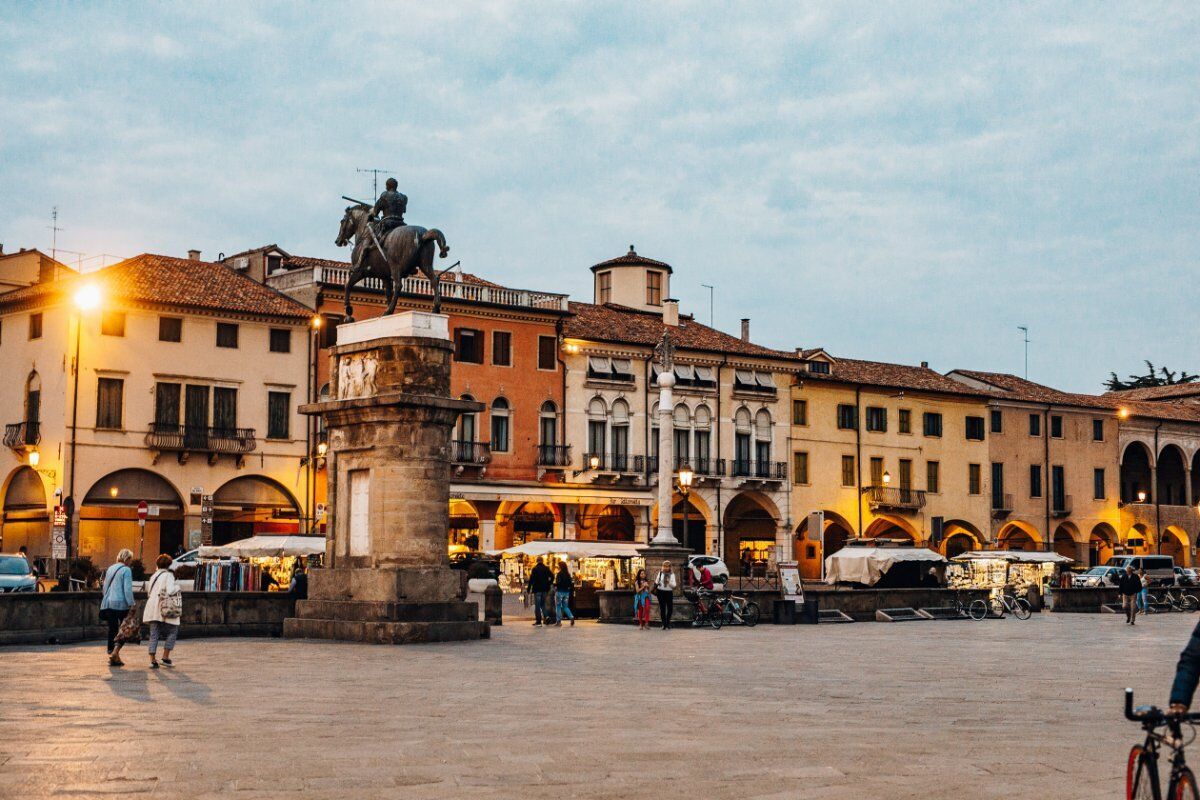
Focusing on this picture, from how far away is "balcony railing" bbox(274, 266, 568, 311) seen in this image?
63531 mm

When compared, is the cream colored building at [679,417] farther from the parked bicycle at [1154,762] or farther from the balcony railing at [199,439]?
the parked bicycle at [1154,762]

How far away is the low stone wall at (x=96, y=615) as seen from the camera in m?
26.6

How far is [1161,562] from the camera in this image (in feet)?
224

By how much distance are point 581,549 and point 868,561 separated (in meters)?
9.16

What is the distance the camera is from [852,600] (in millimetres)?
42594

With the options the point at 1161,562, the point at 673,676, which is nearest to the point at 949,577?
the point at 1161,562

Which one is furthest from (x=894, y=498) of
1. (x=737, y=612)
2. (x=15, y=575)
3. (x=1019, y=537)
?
(x=15, y=575)

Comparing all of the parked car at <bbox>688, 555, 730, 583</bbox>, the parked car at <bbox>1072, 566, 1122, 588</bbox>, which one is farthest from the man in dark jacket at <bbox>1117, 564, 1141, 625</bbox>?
the parked car at <bbox>1072, 566, 1122, 588</bbox>

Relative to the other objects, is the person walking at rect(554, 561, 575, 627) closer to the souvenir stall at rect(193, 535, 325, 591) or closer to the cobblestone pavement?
the souvenir stall at rect(193, 535, 325, 591)

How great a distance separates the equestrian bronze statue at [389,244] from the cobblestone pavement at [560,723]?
24.1 feet

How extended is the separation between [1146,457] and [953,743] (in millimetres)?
81952

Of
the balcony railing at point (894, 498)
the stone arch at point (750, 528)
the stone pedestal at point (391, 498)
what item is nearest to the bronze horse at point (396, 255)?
the stone pedestal at point (391, 498)

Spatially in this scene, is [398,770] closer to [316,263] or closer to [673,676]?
[673,676]

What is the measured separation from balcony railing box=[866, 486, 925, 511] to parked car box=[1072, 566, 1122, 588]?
45.6 ft
